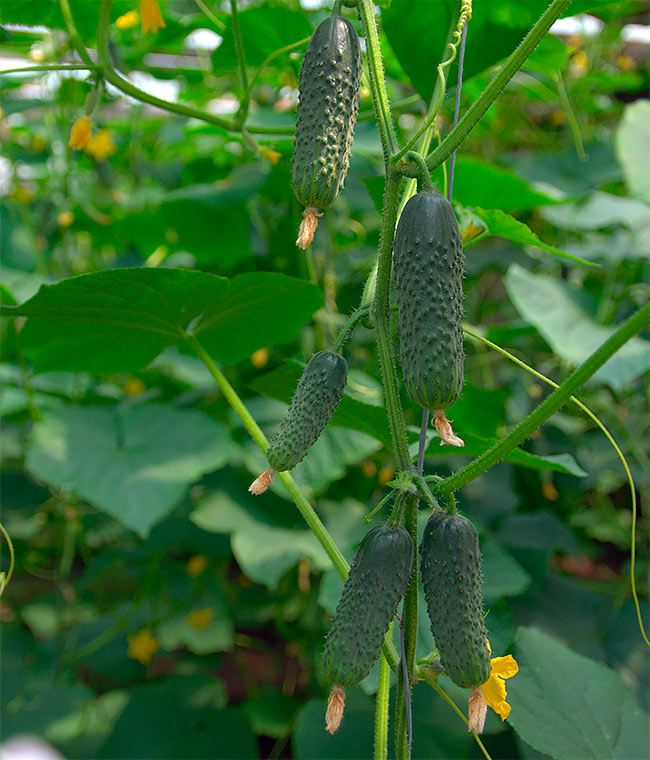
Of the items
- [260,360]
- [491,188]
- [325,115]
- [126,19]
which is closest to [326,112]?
[325,115]

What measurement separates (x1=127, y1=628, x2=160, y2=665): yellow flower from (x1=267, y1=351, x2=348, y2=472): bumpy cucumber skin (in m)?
1.22

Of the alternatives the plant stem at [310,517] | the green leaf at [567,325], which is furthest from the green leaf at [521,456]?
the green leaf at [567,325]

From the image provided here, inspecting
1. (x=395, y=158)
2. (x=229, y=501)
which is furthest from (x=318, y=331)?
(x=395, y=158)

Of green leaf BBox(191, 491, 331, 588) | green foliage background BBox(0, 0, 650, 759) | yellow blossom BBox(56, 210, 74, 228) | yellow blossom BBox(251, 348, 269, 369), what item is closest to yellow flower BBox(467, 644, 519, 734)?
green foliage background BBox(0, 0, 650, 759)

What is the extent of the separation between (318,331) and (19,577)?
4.19 ft

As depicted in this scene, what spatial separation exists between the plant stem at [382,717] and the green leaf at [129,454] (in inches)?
17.8

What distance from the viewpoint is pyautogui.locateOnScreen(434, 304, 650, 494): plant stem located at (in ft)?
1.60

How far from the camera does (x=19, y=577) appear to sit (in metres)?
2.21

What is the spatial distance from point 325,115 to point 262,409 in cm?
93

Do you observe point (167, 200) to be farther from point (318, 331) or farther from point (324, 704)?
point (324, 704)

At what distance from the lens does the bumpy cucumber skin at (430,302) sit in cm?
50

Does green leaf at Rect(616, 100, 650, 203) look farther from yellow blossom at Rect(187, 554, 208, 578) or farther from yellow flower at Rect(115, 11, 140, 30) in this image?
yellow blossom at Rect(187, 554, 208, 578)

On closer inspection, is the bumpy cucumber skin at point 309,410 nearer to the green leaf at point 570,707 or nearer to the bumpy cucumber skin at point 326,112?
the bumpy cucumber skin at point 326,112

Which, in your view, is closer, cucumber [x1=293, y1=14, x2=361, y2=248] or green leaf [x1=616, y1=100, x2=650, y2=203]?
cucumber [x1=293, y1=14, x2=361, y2=248]
